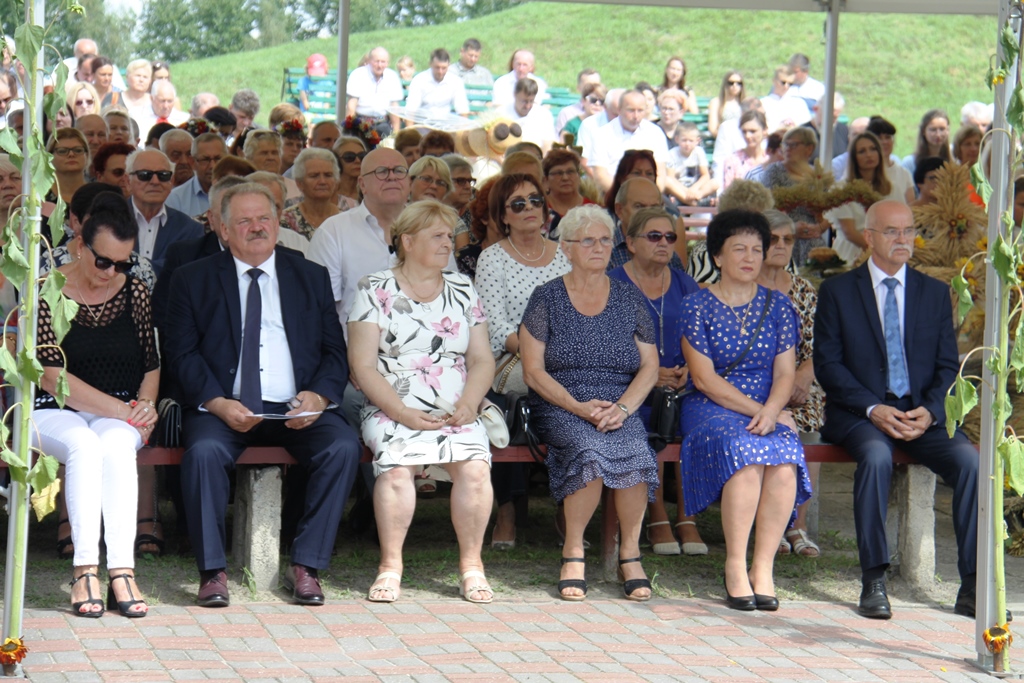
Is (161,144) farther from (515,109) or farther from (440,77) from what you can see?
(440,77)

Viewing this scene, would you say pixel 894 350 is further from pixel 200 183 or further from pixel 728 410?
pixel 200 183

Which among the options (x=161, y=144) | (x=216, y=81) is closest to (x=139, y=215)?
(x=161, y=144)

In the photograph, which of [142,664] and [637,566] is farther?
[637,566]

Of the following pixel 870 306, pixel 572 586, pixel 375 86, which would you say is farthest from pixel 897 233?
pixel 375 86

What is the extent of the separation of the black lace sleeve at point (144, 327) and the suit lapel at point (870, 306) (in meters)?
2.86

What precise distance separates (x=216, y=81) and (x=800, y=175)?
20499 millimetres

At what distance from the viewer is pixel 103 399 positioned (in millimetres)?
5371

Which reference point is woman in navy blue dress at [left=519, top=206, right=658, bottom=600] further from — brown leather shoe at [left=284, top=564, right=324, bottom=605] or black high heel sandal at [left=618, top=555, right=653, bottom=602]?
brown leather shoe at [left=284, top=564, right=324, bottom=605]

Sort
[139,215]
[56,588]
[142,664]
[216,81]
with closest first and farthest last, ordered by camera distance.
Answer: [142,664], [56,588], [139,215], [216,81]

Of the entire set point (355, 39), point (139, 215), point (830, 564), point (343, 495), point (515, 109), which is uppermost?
point (355, 39)

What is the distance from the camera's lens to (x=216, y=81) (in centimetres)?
2855

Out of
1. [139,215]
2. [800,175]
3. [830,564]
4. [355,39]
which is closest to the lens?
[830,564]

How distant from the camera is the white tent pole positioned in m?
10.5

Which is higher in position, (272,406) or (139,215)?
(139,215)
